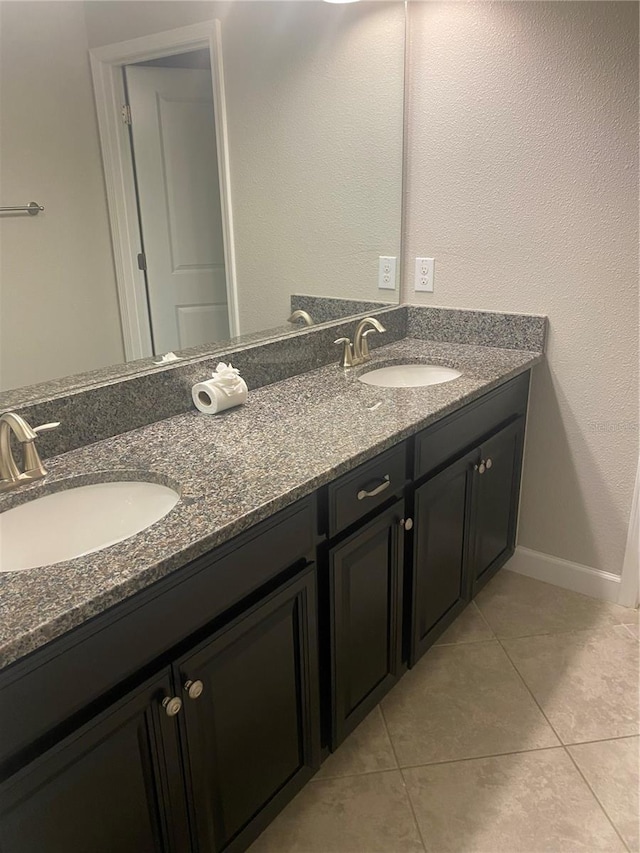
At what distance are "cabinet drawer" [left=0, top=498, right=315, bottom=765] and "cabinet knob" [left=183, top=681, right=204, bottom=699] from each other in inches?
3.2

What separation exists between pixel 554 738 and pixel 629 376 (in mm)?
1130

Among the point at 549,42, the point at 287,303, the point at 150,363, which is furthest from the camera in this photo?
the point at 287,303

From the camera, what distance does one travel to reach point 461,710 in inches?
74.5

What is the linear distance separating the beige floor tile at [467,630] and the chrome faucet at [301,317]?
1133 mm

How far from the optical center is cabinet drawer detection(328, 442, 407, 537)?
1.42m

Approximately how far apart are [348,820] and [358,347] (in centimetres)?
137

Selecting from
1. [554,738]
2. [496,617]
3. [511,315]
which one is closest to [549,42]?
[511,315]

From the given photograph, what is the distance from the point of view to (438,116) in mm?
2225

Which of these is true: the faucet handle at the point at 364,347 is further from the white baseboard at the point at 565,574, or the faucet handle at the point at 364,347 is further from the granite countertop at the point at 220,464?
the white baseboard at the point at 565,574

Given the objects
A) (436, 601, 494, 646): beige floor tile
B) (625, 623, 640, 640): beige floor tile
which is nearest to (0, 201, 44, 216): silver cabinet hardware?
(436, 601, 494, 646): beige floor tile

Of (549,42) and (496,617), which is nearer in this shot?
(549,42)

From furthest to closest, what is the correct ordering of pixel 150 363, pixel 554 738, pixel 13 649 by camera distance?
pixel 554 738 < pixel 150 363 < pixel 13 649

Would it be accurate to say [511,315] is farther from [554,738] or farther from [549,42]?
[554,738]

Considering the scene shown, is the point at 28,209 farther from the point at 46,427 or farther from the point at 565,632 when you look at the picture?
the point at 565,632
